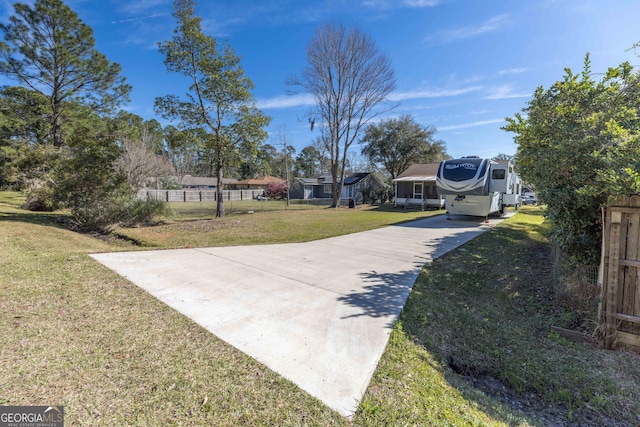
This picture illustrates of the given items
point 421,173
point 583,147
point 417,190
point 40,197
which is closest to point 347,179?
point 421,173

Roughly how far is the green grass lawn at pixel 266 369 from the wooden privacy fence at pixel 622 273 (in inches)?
9.2

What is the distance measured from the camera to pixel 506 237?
29.3ft

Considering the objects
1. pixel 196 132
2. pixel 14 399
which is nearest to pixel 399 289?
pixel 14 399

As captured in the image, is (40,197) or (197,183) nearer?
(40,197)

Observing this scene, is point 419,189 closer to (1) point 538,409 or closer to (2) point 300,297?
(2) point 300,297

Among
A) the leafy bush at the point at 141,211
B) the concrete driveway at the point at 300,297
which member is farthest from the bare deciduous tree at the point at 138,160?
the concrete driveway at the point at 300,297

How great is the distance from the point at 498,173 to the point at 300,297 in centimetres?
1165

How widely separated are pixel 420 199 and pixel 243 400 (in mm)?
21513

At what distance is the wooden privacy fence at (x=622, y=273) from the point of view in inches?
113

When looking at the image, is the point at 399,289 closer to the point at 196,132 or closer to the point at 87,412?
the point at 87,412

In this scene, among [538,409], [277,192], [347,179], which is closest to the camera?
[538,409]

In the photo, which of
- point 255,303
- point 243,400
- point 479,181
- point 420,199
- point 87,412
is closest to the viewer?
point 87,412

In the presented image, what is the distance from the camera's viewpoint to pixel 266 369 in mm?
2438

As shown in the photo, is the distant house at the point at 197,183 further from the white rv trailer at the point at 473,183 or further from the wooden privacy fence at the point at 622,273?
the wooden privacy fence at the point at 622,273
